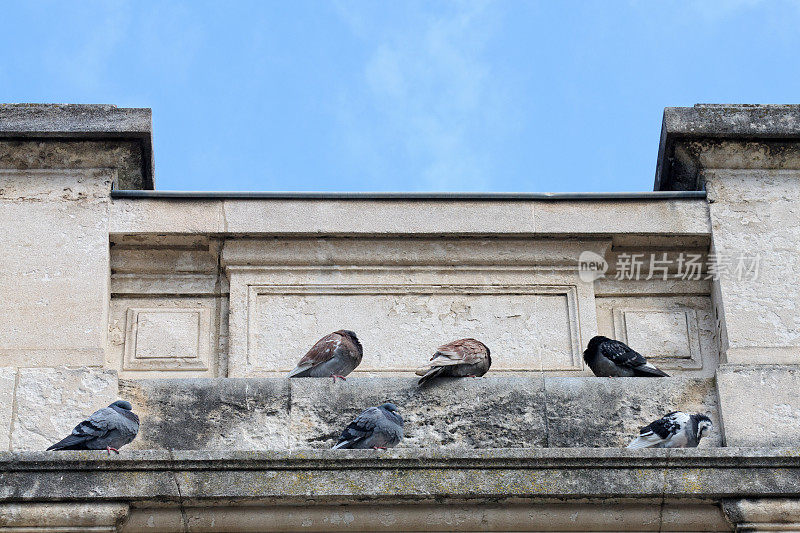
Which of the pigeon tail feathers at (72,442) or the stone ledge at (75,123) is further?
the stone ledge at (75,123)

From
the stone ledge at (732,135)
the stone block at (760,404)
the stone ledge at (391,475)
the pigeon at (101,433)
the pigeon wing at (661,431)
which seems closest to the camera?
the stone ledge at (391,475)

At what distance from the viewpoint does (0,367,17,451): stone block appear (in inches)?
300

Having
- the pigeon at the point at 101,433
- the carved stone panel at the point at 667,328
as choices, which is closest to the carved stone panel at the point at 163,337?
the pigeon at the point at 101,433

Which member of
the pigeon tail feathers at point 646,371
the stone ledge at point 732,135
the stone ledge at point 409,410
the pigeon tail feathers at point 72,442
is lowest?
the pigeon tail feathers at point 72,442

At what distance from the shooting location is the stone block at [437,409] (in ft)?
25.1

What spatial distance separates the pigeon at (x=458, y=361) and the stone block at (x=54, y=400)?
1.75m

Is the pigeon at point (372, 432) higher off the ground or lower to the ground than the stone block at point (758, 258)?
lower

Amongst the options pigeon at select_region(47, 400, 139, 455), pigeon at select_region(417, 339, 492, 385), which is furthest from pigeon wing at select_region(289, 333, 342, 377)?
pigeon at select_region(47, 400, 139, 455)

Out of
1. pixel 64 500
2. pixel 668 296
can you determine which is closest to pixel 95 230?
pixel 64 500

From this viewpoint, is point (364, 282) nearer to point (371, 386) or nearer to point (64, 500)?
point (371, 386)

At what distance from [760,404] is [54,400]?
3890 mm

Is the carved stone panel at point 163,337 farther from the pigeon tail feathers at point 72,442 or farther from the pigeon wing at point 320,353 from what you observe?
the pigeon tail feathers at point 72,442

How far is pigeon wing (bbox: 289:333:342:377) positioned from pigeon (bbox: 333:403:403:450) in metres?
0.71

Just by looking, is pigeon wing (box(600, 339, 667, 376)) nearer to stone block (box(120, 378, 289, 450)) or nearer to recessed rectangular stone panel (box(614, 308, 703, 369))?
recessed rectangular stone panel (box(614, 308, 703, 369))
